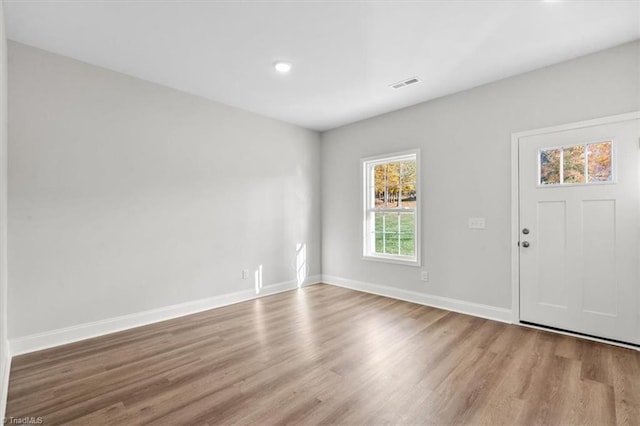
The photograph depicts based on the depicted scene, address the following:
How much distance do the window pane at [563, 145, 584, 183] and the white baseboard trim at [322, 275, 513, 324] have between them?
1.50 metres

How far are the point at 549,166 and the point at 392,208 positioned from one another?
1.97 m

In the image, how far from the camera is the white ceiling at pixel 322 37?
90.7 inches

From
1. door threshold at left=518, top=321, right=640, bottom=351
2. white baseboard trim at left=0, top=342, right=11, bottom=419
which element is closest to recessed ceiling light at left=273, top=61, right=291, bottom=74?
white baseboard trim at left=0, top=342, right=11, bottom=419

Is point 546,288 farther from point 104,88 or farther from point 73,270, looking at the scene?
point 104,88

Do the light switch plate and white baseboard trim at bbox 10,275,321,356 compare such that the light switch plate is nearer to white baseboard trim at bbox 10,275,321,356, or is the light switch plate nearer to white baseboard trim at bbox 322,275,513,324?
white baseboard trim at bbox 322,275,513,324

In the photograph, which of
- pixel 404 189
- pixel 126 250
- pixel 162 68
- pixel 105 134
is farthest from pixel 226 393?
pixel 404 189

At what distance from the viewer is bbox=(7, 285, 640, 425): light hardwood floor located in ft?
6.20

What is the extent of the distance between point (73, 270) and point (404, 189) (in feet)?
13.0

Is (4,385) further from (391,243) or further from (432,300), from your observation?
(391,243)

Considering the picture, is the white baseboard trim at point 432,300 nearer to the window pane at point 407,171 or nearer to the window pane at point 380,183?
the window pane at point 380,183

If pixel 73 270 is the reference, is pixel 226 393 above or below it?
below

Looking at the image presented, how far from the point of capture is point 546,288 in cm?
319

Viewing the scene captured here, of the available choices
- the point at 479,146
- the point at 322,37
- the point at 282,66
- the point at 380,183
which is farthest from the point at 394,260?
the point at 322,37

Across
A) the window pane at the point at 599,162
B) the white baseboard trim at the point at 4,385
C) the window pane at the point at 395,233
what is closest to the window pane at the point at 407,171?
the window pane at the point at 395,233
